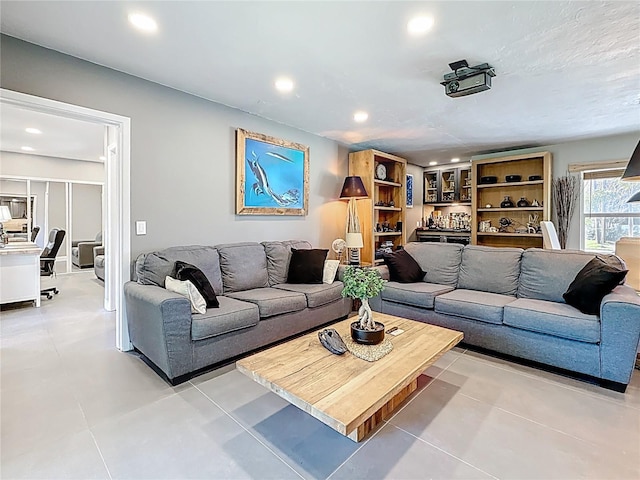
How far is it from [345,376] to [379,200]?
4629 mm

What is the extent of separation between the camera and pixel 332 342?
6.91ft

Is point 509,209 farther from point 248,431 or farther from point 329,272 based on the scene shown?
point 248,431

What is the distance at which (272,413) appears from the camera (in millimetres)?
2104

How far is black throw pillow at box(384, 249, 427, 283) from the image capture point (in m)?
3.85

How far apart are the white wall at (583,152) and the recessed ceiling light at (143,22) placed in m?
5.80

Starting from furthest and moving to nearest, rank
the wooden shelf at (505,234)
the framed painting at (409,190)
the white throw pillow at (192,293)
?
1. the framed painting at (409,190)
2. the wooden shelf at (505,234)
3. the white throw pillow at (192,293)

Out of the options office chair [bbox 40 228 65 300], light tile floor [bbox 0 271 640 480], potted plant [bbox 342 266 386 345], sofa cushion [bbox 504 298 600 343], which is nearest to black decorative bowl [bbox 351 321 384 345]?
potted plant [bbox 342 266 386 345]

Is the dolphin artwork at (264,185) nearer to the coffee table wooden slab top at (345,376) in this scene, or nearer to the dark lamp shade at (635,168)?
the coffee table wooden slab top at (345,376)

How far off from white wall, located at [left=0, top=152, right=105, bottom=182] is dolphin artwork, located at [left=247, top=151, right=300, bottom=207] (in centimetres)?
582

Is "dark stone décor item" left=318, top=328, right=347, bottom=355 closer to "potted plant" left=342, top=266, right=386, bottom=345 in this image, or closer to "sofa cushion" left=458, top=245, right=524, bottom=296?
"potted plant" left=342, top=266, right=386, bottom=345

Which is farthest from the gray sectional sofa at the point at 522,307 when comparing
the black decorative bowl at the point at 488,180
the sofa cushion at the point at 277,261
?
the black decorative bowl at the point at 488,180

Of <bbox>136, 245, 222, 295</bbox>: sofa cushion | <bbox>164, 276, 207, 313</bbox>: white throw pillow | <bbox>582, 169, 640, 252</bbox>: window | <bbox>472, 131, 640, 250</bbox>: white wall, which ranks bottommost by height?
<bbox>164, 276, 207, 313</bbox>: white throw pillow

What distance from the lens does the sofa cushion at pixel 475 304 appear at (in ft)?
9.53

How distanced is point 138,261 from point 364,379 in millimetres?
2344
